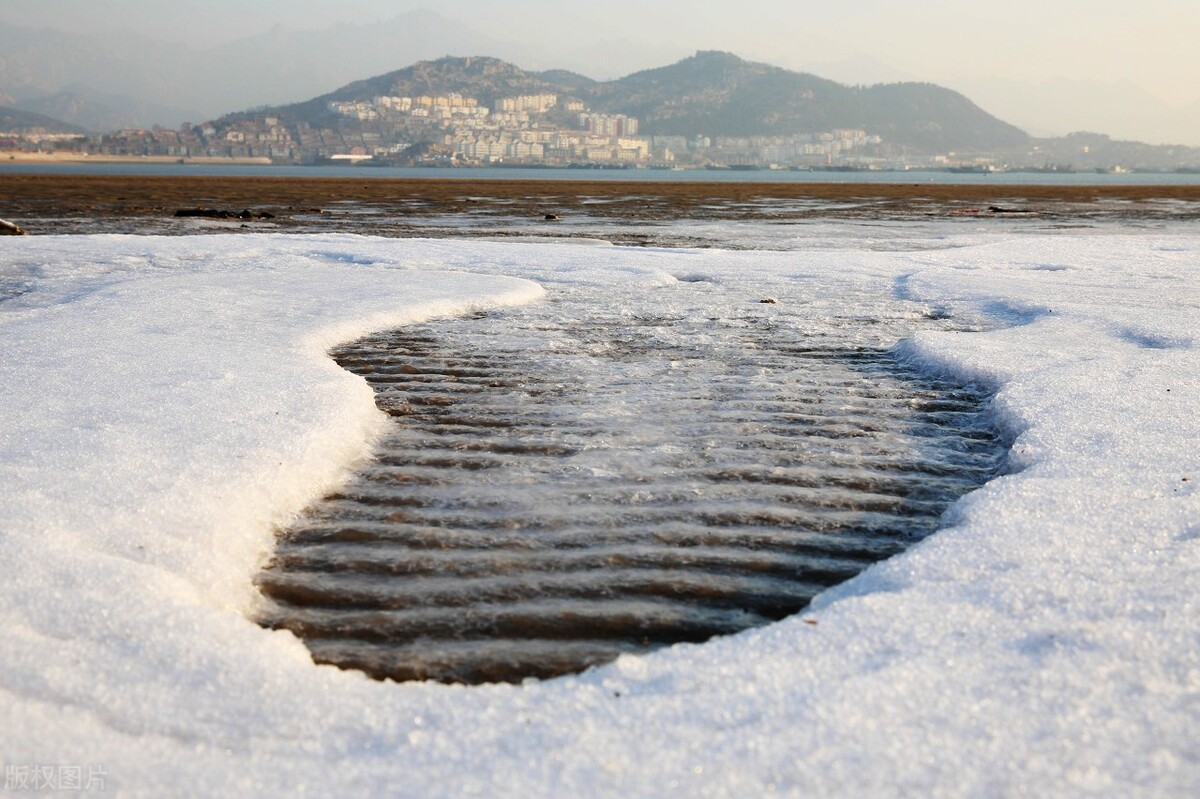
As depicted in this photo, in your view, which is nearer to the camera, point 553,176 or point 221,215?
point 221,215

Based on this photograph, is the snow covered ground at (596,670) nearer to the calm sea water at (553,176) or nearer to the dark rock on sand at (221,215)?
the dark rock on sand at (221,215)

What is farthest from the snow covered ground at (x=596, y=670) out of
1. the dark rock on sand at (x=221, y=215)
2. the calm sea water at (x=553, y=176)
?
the calm sea water at (x=553, y=176)

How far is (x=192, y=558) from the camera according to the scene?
310 cm

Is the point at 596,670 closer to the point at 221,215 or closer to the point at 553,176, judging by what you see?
the point at 221,215

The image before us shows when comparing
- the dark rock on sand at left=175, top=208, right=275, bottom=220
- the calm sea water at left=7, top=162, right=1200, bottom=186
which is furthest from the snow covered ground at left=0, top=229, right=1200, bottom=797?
the calm sea water at left=7, top=162, right=1200, bottom=186

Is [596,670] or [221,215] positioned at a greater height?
[221,215]

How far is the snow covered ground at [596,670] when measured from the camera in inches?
80.6

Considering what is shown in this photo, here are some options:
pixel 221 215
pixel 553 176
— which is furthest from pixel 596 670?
pixel 553 176

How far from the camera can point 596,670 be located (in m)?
2.47

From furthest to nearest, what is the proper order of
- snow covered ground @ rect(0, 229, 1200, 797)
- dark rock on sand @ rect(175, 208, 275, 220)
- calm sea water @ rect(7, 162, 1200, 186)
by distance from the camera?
calm sea water @ rect(7, 162, 1200, 186), dark rock on sand @ rect(175, 208, 275, 220), snow covered ground @ rect(0, 229, 1200, 797)

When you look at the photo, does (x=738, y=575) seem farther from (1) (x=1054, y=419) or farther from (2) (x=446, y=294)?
(2) (x=446, y=294)

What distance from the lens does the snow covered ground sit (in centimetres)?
205

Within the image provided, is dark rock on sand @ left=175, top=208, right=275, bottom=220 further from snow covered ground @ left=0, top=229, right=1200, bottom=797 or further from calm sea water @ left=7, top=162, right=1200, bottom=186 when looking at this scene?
calm sea water @ left=7, top=162, right=1200, bottom=186

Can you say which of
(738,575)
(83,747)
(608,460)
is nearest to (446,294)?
(608,460)
